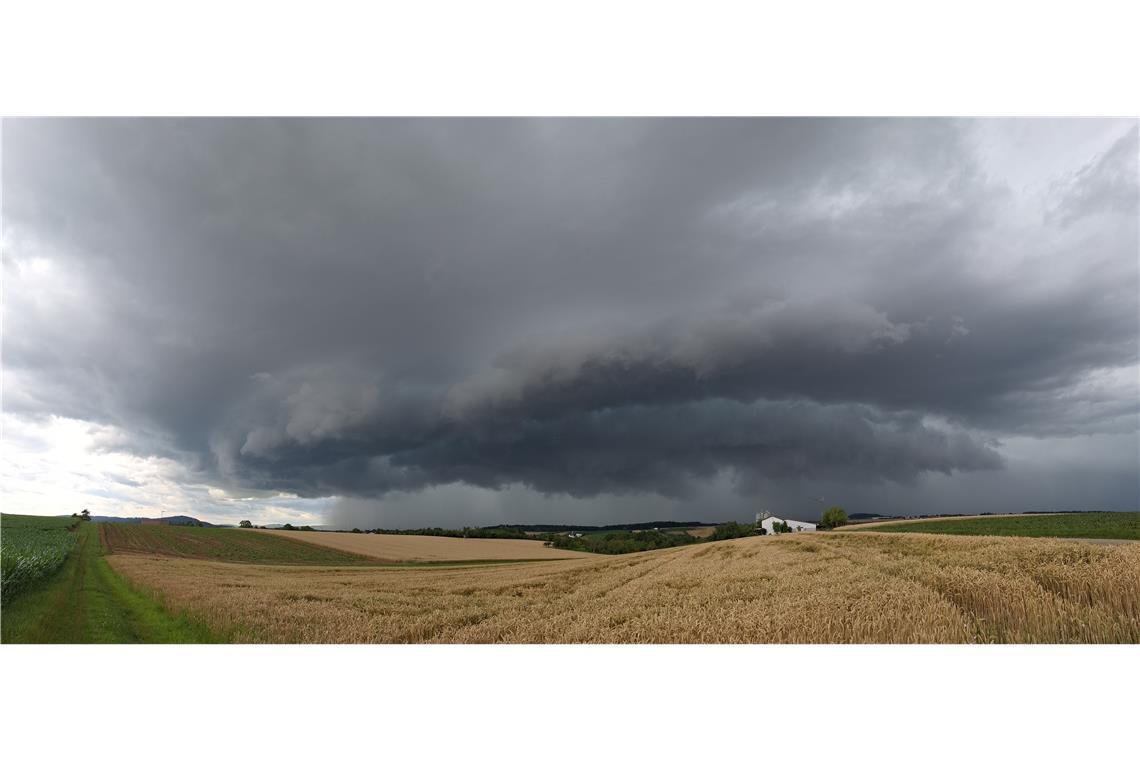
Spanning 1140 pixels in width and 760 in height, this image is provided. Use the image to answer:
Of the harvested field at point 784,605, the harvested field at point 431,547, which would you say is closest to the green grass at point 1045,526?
the harvested field at point 784,605

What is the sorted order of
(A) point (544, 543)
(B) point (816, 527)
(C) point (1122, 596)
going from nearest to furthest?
(C) point (1122, 596)
(B) point (816, 527)
(A) point (544, 543)

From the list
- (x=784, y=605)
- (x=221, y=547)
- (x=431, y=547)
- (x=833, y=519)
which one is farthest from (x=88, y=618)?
(x=833, y=519)

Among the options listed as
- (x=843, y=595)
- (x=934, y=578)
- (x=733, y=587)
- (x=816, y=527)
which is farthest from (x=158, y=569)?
(x=816, y=527)

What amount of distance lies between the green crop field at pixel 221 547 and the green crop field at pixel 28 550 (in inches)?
52.1

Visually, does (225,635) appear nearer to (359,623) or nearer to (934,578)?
(359,623)

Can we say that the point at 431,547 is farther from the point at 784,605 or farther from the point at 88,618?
the point at 784,605

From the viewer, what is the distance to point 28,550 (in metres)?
10.1

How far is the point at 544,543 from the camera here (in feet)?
113

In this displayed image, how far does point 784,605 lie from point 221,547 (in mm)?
24345

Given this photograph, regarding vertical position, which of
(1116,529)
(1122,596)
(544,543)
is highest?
(1122,596)

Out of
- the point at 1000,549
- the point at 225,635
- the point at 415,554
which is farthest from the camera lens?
the point at 415,554

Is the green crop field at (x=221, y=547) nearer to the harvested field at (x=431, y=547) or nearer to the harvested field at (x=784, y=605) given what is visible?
the harvested field at (x=431, y=547)

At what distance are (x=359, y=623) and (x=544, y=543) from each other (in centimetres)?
2855

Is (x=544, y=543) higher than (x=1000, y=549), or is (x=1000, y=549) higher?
(x=1000, y=549)
